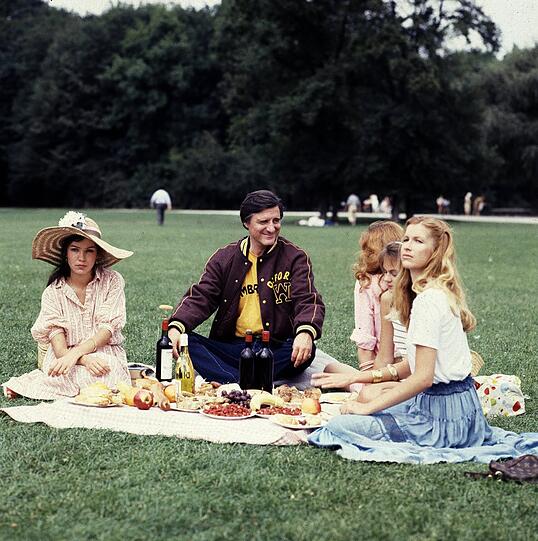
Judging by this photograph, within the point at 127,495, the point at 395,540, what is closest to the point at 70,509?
the point at 127,495

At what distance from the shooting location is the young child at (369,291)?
22.6 ft

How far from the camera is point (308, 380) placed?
704cm

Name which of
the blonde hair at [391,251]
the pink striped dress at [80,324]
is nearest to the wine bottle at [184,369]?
the pink striped dress at [80,324]

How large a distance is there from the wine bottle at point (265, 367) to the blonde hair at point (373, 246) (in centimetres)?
105

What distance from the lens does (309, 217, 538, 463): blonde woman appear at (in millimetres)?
5008

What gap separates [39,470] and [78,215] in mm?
2442

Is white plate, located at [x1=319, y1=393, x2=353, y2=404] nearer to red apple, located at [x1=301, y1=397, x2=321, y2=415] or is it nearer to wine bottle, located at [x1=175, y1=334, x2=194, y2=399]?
red apple, located at [x1=301, y1=397, x2=321, y2=415]

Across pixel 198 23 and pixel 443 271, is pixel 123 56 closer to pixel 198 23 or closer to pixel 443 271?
pixel 198 23

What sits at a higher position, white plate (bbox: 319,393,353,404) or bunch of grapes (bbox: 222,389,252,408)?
bunch of grapes (bbox: 222,389,252,408)

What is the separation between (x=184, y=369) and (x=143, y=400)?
629 millimetres

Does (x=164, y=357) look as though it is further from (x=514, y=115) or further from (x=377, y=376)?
(x=514, y=115)

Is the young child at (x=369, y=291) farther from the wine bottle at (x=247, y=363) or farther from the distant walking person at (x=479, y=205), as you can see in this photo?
the distant walking person at (x=479, y=205)

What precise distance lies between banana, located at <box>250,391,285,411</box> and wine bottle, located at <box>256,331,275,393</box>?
1.28 ft

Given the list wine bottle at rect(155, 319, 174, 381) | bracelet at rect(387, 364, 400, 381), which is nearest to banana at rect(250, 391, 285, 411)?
bracelet at rect(387, 364, 400, 381)
